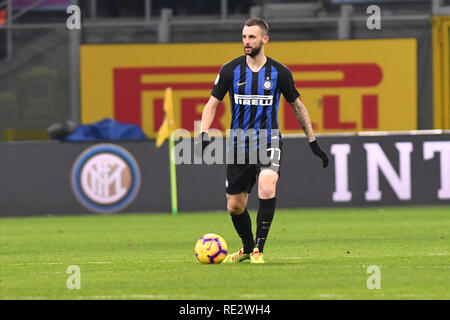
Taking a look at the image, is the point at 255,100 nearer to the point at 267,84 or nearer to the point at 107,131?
the point at 267,84

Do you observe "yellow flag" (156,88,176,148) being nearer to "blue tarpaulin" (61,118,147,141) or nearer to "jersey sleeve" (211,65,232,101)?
"blue tarpaulin" (61,118,147,141)

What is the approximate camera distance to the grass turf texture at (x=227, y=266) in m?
8.51

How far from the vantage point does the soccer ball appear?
34.2 ft

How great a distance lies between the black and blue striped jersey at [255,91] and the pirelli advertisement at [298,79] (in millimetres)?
12534

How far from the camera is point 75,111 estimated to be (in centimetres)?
2330

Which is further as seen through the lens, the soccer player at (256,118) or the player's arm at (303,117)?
the player's arm at (303,117)

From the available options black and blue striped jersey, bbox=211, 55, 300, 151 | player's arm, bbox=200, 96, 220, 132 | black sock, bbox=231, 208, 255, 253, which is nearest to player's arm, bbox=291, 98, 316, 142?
black and blue striped jersey, bbox=211, 55, 300, 151

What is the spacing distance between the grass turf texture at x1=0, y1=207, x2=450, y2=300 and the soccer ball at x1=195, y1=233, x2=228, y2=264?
166 millimetres

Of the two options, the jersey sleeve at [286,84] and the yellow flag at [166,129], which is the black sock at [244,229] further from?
the yellow flag at [166,129]

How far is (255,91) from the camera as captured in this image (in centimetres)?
1028

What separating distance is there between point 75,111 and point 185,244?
10424mm

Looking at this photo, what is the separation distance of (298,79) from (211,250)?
13.0 meters

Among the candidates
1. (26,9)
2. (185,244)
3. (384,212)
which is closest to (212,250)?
(185,244)

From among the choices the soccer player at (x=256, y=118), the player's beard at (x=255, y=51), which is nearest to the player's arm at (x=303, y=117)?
the soccer player at (x=256, y=118)
